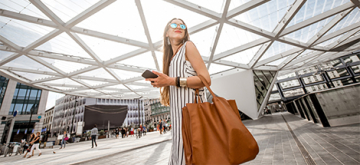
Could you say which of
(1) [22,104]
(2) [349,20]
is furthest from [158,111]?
(2) [349,20]

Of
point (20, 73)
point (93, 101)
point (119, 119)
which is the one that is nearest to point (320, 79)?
point (20, 73)

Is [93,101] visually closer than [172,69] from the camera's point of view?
No

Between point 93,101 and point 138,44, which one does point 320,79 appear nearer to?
point 138,44

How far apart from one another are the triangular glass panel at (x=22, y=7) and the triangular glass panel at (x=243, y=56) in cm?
1294

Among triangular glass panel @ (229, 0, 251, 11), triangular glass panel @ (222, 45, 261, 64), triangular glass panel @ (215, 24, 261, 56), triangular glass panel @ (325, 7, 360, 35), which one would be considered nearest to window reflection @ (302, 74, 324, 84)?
triangular glass panel @ (325, 7, 360, 35)

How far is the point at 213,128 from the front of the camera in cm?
88

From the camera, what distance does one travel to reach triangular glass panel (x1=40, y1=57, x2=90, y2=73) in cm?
1131

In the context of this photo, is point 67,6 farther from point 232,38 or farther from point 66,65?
point 232,38

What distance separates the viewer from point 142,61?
12.7 meters

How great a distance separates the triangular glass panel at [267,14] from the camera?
8062 millimetres

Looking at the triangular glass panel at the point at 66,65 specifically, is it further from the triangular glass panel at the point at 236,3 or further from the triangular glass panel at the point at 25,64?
the triangular glass panel at the point at 236,3

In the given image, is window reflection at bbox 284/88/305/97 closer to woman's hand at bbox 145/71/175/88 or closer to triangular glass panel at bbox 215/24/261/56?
triangular glass panel at bbox 215/24/261/56

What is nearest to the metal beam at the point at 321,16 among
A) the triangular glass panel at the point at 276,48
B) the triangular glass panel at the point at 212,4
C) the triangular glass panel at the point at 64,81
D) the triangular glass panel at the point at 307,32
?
the triangular glass panel at the point at 307,32

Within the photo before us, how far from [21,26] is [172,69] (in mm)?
10545
